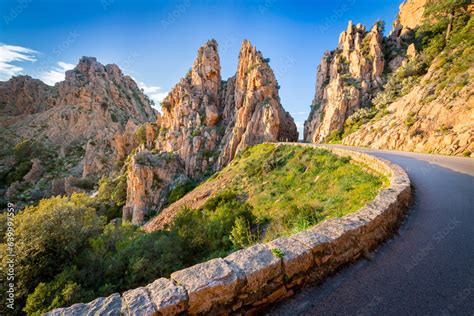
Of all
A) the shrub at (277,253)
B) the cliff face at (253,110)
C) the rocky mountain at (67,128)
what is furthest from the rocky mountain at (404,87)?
the rocky mountain at (67,128)

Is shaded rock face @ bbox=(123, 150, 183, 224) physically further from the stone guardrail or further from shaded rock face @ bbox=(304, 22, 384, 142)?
the stone guardrail

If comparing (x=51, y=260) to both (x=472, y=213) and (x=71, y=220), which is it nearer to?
(x=71, y=220)

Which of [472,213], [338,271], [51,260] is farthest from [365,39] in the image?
[51,260]

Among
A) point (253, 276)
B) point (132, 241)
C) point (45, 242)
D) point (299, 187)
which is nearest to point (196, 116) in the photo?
point (299, 187)

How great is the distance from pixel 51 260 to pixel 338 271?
1167cm

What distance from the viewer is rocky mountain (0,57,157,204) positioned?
5069 cm

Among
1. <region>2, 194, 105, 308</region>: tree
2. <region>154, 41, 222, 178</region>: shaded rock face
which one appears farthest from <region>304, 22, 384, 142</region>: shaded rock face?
<region>2, 194, 105, 308</region>: tree

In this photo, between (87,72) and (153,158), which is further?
(87,72)

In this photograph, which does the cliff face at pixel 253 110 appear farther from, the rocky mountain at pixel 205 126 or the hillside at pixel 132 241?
the hillside at pixel 132 241

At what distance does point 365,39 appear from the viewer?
141 feet

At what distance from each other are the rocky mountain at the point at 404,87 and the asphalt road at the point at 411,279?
1437 centimetres

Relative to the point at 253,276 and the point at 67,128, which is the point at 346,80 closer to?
the point at 253,276

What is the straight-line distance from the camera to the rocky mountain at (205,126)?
36.2 meters

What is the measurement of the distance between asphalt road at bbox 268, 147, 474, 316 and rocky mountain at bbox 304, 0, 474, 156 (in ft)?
47.1
